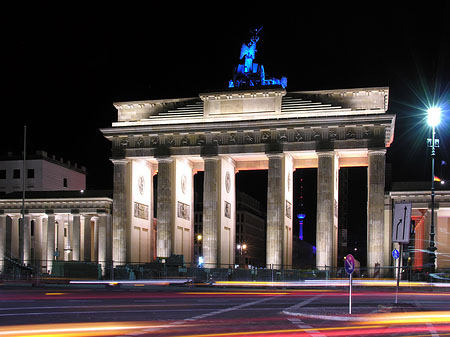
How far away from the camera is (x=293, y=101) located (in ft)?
210

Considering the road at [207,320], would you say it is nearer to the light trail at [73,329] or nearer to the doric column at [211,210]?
the light trail at [73,329]

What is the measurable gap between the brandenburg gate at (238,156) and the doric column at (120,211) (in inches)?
4.0

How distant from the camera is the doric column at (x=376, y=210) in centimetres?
5928

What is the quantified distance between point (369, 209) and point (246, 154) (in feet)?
42.5

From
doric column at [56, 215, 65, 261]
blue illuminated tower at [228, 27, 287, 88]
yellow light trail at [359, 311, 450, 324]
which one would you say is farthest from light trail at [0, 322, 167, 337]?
doric column at [56, 215, 65, 261]

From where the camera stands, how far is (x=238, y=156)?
6650 centimetres

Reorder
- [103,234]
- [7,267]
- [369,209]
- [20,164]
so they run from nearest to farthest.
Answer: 1. [369,209]
2. [7,267]
3. [103,234]
4. [20,164]

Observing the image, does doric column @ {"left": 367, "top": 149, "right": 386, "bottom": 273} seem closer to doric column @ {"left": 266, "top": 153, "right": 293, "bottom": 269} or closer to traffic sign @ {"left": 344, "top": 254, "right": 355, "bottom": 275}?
doric column @ {"left": 266, "top": 153, "right": 293, "bottom": 269}

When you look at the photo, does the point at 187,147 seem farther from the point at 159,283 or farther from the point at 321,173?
the point at 159,283

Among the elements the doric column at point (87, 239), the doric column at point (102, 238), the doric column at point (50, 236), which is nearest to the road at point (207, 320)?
the doric column at point (102, 238)

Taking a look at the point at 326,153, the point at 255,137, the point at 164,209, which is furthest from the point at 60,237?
the point at 326,153

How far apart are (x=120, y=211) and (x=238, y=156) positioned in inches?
515

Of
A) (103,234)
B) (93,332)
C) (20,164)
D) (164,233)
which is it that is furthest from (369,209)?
(20,164)

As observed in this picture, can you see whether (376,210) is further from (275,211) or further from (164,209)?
(164,209)
